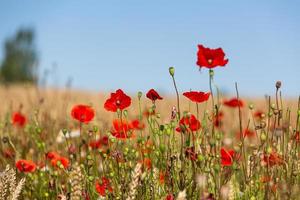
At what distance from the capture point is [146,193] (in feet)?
8.63

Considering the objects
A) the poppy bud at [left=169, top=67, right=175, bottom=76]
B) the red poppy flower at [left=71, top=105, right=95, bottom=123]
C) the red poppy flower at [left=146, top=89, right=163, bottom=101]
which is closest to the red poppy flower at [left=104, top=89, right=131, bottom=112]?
the red poppy flower at [left=146, top=89, right=163, bottom=101]

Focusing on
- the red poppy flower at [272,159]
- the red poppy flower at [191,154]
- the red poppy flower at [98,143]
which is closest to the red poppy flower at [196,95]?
the red poppy flower at [191,154]

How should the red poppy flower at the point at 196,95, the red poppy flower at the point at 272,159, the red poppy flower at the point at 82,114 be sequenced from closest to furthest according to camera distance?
the red poppy flower at the point at 196,95, the red poppy flower at the point at 272,159, the red poppy flower at the point at 82,114

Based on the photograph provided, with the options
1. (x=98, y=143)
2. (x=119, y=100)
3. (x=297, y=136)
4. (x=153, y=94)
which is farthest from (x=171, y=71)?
(x=98, y=143)

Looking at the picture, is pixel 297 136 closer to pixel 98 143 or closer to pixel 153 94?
pixel 153 94

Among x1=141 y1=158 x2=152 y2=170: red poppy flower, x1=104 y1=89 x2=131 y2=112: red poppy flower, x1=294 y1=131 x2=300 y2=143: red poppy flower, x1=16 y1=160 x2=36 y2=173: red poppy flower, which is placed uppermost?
x1=104 y1=89 x2=131 y2=112: red poppy flower

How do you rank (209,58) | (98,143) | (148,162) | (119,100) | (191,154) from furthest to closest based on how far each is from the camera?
(98,143) < (148,162) < (119,100) < (209,58) < (191,154)

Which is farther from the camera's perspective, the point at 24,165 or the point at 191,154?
the point at 24,165

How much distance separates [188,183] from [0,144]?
2.30 metres

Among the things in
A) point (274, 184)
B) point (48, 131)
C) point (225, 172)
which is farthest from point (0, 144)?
point (274, 184)

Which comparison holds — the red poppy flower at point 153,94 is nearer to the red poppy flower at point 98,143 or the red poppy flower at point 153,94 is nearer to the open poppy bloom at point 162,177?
the open poppy bloom at point 162,177

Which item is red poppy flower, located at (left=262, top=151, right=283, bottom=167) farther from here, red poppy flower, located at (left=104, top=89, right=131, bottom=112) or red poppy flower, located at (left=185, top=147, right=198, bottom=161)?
red poppy flower, located at (left=104, top=89, right=131, bottom=112)

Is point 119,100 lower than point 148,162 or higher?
higher

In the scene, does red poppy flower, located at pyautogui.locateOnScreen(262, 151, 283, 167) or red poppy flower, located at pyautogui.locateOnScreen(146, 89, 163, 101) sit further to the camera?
red poppy flower, located at pyautogui.locateOnScreen(262, 151, 283, 167)
